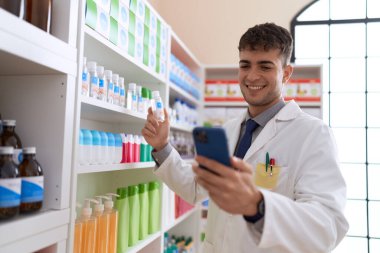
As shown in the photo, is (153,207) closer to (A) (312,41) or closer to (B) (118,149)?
(B) (118,149)

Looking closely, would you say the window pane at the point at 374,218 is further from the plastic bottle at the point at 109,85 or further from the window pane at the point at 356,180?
the plastic bottle at the point at 109,85

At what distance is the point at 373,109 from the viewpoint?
447cm

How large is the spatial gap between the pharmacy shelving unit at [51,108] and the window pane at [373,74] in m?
4.10

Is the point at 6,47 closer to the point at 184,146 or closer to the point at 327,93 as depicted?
the point at 184,146

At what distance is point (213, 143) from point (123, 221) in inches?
53.6

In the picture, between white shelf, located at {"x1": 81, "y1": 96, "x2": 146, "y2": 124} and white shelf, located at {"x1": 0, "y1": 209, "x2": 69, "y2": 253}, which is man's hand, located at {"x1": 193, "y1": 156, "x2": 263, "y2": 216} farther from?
white shelf, located at {"x1": 81, "y1": 96, "x2": 146, "y2": 124}

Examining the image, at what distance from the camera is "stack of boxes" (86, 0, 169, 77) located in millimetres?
1782

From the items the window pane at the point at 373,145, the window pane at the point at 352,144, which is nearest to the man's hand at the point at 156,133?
the window pane at the point at 352,144

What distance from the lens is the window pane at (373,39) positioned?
452 cm

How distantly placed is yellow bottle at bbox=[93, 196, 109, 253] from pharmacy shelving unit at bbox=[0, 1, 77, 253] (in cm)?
46

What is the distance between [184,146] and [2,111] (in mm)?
2299

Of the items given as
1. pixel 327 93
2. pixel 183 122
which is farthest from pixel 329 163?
pixel 327 93

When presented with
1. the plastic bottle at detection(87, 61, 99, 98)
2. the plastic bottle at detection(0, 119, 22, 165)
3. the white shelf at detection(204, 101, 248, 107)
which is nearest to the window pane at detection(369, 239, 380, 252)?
the white shelf at detection(204, 101, 248, 107)

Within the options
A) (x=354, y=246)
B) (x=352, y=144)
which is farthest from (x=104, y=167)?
(x=354, y=246)
